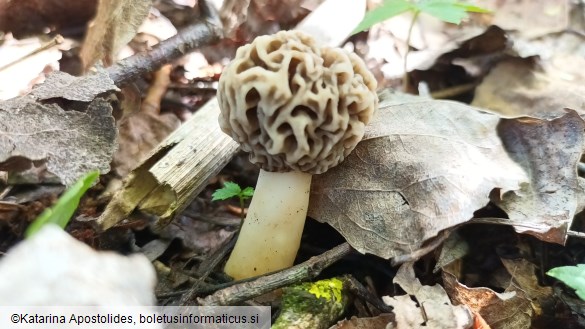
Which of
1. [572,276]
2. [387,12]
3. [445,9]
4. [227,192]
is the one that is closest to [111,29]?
[227,192]

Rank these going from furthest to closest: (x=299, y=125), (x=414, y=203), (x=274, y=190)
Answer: (x=274, y=190) < (x=414, y=203) < (x=299, y=125)

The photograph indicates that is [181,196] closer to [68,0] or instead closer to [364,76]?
[364,76]

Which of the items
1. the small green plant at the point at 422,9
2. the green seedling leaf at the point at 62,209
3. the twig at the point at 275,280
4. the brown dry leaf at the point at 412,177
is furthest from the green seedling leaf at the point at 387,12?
the green seedling leaf at the point at 62,209

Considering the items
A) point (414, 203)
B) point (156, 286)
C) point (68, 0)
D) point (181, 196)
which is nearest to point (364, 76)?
point (414, 203)

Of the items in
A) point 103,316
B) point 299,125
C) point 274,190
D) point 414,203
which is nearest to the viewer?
point 103,316

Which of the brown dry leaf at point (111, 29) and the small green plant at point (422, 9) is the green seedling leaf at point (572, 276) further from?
the brown dry leaf at point (111, 29)

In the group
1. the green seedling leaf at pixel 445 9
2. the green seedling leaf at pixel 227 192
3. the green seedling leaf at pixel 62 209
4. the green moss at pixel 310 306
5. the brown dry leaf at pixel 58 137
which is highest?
the green seedling leaf at pixel 445 9
